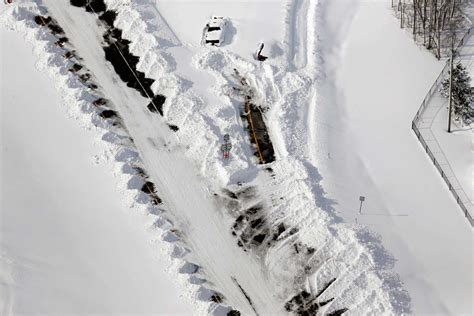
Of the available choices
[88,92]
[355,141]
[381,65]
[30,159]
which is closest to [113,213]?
[30,159]

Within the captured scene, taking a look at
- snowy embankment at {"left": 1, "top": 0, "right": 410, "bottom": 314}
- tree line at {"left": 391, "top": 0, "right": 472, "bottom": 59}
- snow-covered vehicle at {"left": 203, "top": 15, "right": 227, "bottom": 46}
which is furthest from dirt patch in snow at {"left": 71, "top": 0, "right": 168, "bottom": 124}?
tree line at {"left": 391, "top": 0, "right": 472, "bottom": 59}

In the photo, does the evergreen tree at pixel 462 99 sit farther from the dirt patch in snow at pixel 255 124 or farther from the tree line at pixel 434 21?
the dirt patch in snow at pixel 255 124

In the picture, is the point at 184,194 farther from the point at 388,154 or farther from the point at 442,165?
the point at 442,165

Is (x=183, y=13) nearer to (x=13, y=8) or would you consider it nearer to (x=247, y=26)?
(x=247, y=26)

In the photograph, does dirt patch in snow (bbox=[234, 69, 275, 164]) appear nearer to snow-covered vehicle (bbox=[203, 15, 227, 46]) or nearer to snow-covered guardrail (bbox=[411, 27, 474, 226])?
snow-covered vehicle (bbox=[203, 15, 227, 46])

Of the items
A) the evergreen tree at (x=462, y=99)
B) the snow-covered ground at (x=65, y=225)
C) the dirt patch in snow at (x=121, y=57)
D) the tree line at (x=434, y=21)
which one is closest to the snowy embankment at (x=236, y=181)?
the dirt patch in snow at (x=121, y=57)

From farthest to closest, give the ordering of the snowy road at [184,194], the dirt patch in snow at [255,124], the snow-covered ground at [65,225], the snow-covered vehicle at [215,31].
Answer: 1. the snow-covered vehicle at [215,31]
2. the dirt patch in snow at [255,124]
3. the snowy road at [184,194]
4. the snow-covered ground at [65,225]
